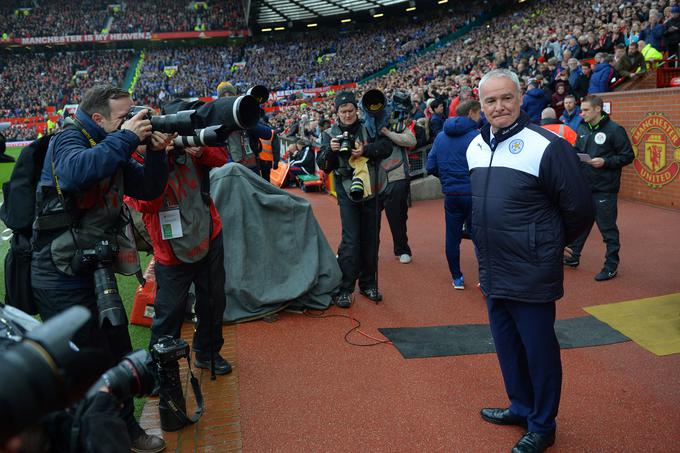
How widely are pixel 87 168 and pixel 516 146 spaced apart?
6.47ft

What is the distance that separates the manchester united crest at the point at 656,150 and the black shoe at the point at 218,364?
7.42m

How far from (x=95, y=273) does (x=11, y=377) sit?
6.43 ft

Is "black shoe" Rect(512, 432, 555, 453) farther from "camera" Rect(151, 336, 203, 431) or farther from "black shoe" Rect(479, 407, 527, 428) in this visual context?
"camera" Rect(151, 336, 203, 431)

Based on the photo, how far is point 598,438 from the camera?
9.80 ft

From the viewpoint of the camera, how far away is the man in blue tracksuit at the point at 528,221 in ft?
8.58

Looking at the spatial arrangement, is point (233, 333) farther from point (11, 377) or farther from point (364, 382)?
point (11, 377)

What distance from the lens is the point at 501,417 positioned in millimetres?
3150

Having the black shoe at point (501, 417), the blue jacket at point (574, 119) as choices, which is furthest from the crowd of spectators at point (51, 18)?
the black shoe at point (501, 417)

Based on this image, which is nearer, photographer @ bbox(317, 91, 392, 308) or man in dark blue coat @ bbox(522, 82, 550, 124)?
photographer @ bbox(317, 91, 392, 308)

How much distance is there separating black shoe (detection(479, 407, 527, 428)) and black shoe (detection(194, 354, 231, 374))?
176cm

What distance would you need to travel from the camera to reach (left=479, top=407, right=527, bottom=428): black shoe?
3109mm

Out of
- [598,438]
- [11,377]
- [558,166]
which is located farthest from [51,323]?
[598,438]

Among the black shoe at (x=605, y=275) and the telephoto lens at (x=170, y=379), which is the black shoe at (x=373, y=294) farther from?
the telephoto lens at (x=170, y=379)

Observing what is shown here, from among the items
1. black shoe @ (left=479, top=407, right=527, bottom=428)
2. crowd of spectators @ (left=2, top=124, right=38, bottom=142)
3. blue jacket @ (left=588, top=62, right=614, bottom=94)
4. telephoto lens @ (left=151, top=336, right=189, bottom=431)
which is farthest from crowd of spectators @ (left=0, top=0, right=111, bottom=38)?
black shoe @ (left=479, top=407, right=527, bottom=428)
